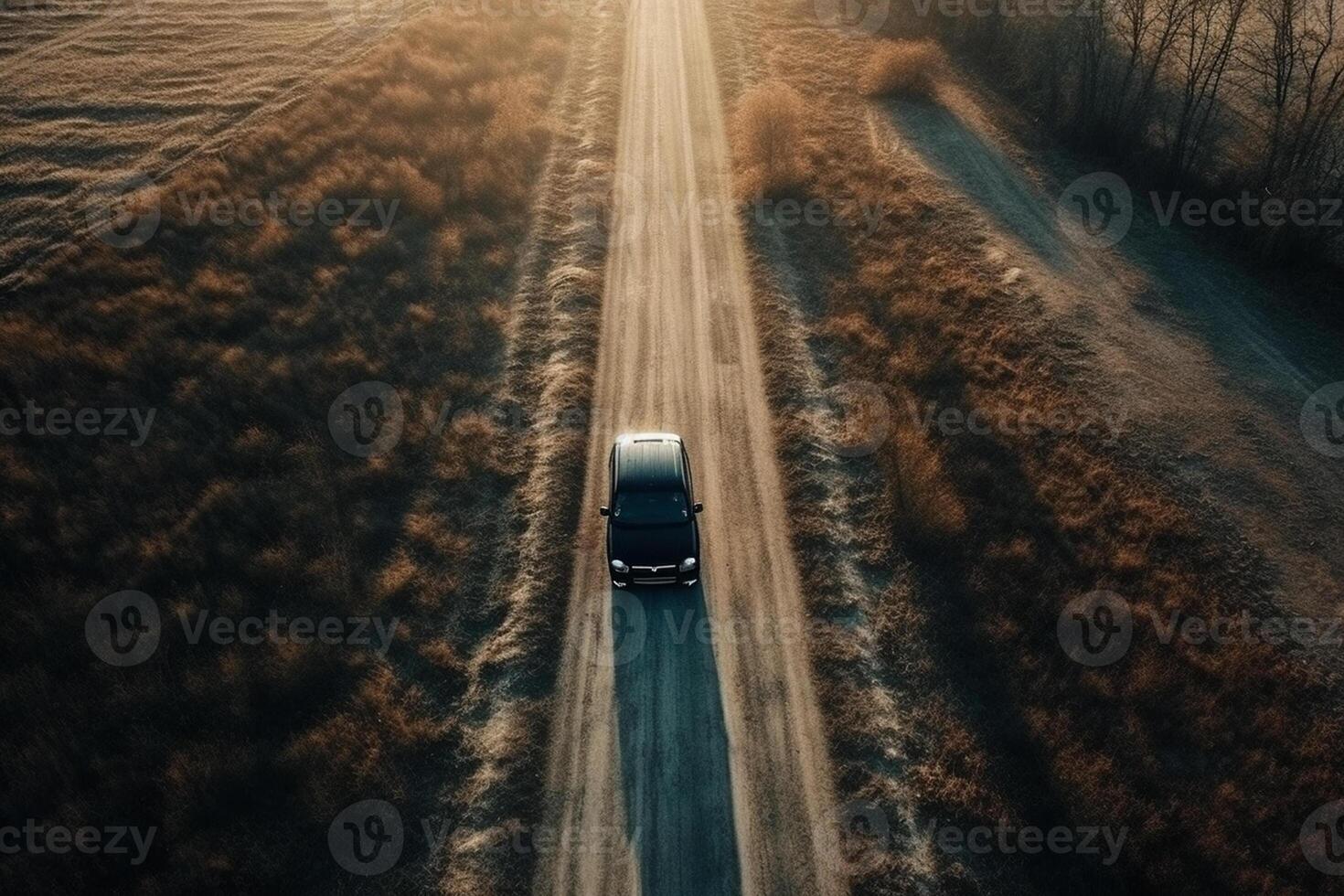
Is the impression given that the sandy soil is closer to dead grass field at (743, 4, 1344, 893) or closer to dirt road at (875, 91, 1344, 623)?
dead grass field at (743, 4, 1344, 893)

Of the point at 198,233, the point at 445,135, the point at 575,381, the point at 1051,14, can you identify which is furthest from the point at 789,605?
the point at 1051,14

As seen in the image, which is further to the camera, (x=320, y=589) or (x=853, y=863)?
(x=320, y=589)

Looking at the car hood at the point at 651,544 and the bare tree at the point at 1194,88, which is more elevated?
the bare tree at the point at 1194,88

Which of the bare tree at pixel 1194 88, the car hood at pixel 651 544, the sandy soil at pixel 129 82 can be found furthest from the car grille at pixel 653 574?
the bare tree at pixel 1194 88

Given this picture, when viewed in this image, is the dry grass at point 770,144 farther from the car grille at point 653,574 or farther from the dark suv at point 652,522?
the car grille at point 653,574

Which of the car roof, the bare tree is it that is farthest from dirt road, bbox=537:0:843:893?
the bare tree

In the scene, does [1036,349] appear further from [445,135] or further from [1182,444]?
[445,135]

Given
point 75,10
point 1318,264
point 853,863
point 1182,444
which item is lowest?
point 853,863
